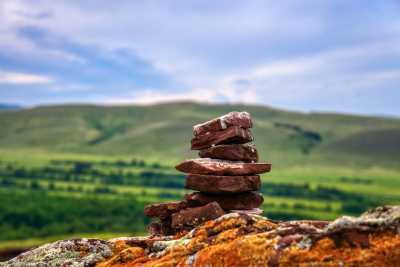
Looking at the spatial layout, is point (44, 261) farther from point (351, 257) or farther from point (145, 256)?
point (351, 257)

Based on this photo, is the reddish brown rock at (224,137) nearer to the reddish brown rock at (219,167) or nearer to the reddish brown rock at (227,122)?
the reddish brown rock at (227,122)

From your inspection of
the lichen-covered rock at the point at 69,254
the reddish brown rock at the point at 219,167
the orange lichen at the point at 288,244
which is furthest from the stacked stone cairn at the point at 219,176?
the orange lichen at the point at 288,244

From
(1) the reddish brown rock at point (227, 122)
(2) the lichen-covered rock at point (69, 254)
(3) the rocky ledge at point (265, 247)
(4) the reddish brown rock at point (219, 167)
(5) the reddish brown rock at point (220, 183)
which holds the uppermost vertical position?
(1) the reddish brown rock at point (227, 122)

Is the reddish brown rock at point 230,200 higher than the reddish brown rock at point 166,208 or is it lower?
higher

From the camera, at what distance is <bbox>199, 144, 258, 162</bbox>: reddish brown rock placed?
34.7 meters

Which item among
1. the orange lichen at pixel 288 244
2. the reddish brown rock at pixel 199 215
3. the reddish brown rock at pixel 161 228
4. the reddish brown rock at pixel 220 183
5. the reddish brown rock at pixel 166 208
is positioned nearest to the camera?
the orange lichen at pixel 288 244

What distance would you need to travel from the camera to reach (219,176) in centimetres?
3294

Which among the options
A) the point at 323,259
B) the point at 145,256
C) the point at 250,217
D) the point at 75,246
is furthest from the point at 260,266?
the point at 75,246

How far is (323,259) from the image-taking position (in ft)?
69.4

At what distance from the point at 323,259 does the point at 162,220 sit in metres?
14.3

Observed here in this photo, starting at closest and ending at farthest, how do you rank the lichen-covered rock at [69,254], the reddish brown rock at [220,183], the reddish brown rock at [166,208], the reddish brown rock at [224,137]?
the lichen-covered rock at [69,254] → the reddish brown rock at [220,183] → the reddish brown rock at [166,208] → the reddish brown rock at [224,137]

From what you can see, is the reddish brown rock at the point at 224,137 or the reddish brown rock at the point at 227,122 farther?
the reddish brown rock at the point at 227,122

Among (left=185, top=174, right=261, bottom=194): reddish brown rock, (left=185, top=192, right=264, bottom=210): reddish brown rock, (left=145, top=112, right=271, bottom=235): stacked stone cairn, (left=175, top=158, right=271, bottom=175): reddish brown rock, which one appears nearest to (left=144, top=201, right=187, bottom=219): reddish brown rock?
(left=145, top=112, right=271, bottom=235): stacked stone cairn

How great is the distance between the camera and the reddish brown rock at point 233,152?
34.7 metres
